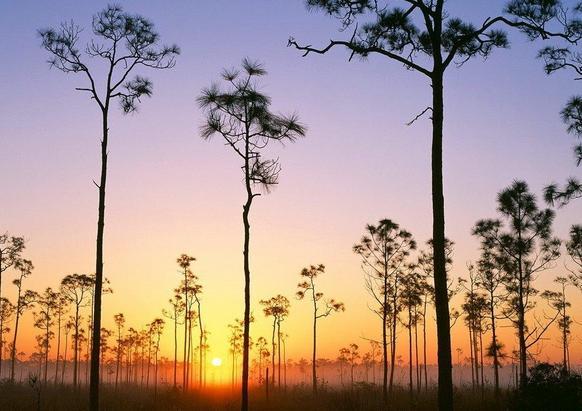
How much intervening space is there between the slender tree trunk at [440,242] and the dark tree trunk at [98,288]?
8.88 meters

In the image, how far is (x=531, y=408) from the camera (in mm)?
13328

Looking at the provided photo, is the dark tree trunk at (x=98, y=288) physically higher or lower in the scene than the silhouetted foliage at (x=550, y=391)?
higher

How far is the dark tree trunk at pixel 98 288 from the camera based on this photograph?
48.2 feet

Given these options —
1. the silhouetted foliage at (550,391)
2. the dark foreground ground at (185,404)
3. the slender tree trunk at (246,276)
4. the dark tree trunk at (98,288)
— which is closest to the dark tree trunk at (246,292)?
the slender tree trunk at (246,276)

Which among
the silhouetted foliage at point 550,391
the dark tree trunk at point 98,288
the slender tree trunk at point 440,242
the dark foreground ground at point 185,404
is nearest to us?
the slender tree trunk at point 440,242

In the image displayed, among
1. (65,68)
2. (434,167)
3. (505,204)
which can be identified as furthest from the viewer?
(505,204)

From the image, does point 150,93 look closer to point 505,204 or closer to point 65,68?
point 65,68

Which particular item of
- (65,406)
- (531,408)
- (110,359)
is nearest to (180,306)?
(65,406)

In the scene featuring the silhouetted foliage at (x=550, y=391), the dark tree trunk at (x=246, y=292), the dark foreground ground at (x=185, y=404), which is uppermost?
the dark tree trunk at (x=246, y=292)

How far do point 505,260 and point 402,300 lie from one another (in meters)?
14.5

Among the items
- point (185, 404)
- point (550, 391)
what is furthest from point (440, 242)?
point (185, 404)

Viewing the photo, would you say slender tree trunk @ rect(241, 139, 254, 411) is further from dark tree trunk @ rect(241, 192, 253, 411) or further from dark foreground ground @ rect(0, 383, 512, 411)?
dark foreground ground @ rect(0, 383, 512, 411)

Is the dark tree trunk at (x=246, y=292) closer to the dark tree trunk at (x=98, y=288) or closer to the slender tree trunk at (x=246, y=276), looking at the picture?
the slender tree trunk at (x=246, y=276)

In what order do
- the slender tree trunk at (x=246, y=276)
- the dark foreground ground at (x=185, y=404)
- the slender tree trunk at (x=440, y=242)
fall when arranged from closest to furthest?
the slender tree trunk at (x=440, y=242) < the slender tree trunk at (x=246, y=276) < the dark foreground ground at (x=185, y=404)
